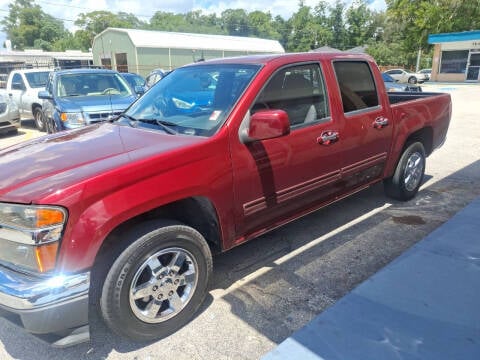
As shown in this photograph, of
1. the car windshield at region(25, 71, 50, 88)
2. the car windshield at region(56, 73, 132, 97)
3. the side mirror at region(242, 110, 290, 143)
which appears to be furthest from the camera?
the car windshield at region(25, 71, 50, 88)

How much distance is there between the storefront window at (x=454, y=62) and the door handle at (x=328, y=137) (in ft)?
112

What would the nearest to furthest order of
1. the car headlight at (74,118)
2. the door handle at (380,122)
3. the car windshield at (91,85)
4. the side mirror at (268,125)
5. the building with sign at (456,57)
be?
the side mirror at (268,125) → the door handle at (380,122) → the car headlight at (74,118) → the car windshield at (91,85) → the building with sign at (456,57)

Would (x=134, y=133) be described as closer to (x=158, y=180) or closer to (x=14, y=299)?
(x=158, y=180)

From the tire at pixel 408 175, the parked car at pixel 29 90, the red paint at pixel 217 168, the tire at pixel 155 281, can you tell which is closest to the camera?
the red paint at pixel 217 168

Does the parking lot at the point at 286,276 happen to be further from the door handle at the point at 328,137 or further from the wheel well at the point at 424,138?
the door handle at the point at 328,137

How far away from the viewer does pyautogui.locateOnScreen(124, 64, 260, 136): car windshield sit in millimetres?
3062

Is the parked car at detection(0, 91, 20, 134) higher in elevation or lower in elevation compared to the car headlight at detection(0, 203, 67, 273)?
lower

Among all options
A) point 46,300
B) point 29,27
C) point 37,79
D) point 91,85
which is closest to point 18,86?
point 37,79

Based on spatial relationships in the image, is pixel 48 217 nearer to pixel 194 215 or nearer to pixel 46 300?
pixel 46 300

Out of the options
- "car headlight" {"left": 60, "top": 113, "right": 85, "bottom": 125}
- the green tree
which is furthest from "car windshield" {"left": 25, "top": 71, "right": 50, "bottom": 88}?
the green tree

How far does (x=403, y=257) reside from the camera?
356 cm

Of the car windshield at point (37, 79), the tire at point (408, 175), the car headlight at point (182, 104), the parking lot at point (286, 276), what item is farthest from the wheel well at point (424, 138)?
the car windshield at point (37, 79)

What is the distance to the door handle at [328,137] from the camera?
3.53 m

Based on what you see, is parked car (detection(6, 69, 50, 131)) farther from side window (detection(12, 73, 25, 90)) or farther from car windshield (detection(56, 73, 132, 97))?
car windshield (detection(56, 73, 132, 97))
